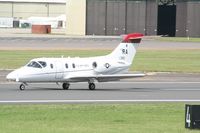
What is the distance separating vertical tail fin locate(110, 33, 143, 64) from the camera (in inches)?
1234

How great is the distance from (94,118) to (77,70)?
40.8ft

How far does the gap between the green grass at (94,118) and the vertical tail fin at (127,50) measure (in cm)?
868

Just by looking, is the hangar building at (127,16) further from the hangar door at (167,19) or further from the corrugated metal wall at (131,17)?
the hangar door at (167,19)

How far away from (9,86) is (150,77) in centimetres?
957

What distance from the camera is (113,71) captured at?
102 feet

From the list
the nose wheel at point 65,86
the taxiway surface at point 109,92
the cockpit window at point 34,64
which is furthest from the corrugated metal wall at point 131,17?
the cockpit window at point 34,64

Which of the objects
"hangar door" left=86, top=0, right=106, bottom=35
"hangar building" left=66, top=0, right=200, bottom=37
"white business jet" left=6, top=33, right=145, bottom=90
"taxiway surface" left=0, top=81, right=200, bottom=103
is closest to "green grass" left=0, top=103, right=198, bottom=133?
"taxiway surface" left=0, top=81, right=200, bottom=103

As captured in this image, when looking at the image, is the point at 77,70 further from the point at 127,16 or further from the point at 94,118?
the point at 127,16

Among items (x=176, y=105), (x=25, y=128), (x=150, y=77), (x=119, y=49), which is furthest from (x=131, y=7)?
(x=25, y=128)

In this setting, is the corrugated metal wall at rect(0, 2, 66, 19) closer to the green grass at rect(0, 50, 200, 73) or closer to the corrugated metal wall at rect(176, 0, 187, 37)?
the corrugated metal wall at rect(176, 0, 187, 37)

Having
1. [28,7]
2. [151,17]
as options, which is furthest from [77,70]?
[28,7]

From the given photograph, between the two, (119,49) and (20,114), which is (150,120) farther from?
(119,49)

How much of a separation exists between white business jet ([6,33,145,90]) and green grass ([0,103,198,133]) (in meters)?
7.49

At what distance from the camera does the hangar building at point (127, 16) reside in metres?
108
